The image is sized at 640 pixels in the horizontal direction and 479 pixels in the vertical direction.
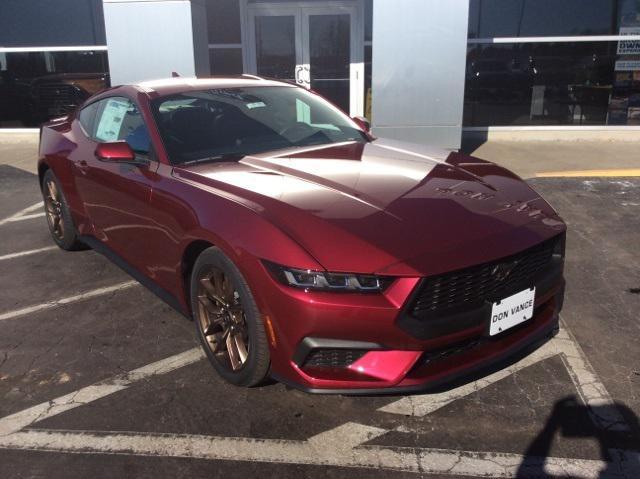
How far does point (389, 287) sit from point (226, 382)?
1.22 m

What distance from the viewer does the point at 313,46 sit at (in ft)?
36.0

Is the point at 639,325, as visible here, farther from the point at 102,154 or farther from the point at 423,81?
the point at 423,81

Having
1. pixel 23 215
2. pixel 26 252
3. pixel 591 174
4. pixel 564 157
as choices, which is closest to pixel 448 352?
pixel 26 252

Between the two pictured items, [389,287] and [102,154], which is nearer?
[389,287]

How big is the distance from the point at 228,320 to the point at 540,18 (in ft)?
31.7

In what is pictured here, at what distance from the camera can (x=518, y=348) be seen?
2809mm

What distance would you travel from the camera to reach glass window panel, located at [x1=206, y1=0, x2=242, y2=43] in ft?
36.4

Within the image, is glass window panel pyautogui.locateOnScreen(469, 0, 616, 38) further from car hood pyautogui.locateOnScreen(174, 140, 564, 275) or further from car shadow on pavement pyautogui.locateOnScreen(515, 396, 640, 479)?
car shadow on pavement pyautogui.locateOnScreen(515, 396, 640, 479)

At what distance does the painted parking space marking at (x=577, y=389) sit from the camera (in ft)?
9.34

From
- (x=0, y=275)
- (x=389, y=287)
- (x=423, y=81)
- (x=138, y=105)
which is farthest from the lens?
(x=423, y=81)

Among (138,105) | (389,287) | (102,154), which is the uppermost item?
(138,105)

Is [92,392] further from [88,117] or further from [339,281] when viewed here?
[88,117]

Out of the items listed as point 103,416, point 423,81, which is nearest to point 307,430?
point 103,416

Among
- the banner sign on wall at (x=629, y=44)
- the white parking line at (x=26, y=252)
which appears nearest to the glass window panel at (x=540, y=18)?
the banner sign on wall at (x=629, y=44)
